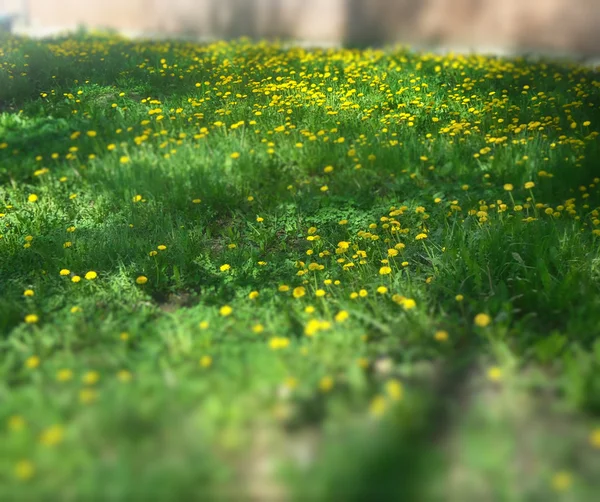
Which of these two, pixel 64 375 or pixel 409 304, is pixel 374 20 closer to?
pixel 409 304

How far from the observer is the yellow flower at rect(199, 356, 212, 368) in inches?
92.4

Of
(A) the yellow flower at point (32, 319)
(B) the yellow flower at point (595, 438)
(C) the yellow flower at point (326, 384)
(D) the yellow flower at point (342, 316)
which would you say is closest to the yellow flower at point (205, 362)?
(C) the yellow flower at point (326, 384)

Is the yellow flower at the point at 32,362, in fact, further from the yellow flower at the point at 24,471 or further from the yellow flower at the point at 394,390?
the yellow flower at the point at 394,390

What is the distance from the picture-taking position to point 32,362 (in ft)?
7.77

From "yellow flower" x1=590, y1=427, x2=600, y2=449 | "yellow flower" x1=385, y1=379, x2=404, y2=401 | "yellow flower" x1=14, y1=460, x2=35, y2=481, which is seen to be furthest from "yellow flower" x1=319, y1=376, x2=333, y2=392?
"yellow flower" x1=14, y1=460, x2=35, y2=481

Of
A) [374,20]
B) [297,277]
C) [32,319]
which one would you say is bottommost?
[297,277]

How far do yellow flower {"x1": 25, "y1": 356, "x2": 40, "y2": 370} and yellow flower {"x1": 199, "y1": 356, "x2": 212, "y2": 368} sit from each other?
626 millimetres

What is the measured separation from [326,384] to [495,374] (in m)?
0.61

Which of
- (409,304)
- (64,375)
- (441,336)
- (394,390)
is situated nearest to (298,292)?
(409,304)

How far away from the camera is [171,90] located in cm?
584

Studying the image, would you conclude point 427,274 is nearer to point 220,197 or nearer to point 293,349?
point 293,349

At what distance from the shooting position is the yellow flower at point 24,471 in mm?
1854

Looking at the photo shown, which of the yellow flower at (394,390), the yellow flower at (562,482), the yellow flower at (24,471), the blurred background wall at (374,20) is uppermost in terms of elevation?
the blurred background wall at (374,20)

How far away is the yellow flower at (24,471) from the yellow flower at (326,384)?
3.14ft
